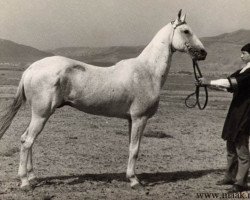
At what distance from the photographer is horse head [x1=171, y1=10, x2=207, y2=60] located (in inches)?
262

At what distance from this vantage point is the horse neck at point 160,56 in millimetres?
6716

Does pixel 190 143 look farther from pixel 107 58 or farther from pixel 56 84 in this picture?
pixel 107 58

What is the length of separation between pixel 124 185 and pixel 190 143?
403cm

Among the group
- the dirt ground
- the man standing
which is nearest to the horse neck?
the man standing

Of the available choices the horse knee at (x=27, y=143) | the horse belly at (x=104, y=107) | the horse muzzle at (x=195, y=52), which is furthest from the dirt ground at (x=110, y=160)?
the horse muzzle at (x=195, y=52)

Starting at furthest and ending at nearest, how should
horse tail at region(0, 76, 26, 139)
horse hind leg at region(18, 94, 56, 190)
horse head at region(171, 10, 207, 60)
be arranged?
horse head at region(171, 10, 207, 60)
horse tail at region(0, 76, 26, 139)
horse hind leg at region(18, 94, 56, 190)

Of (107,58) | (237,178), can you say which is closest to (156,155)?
(237,178)

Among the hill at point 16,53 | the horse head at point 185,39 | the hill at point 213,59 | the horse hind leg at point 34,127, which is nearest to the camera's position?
the horse hind leg at point 34,127

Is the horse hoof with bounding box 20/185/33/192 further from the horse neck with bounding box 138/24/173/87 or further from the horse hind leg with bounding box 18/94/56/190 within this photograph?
the horse neck with bounding box 138/24/173/87

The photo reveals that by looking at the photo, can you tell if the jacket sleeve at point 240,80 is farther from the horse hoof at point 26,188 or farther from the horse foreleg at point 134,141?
the horse hoof at point 26,188

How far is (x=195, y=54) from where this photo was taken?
6.70m

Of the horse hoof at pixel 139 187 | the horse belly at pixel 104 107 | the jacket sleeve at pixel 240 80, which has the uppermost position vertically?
the jacket sleeve at pixel 240 80

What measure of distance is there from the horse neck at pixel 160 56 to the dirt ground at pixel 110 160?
183 cm

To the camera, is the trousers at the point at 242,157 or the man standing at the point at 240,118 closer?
the man standing at the point at 240,118
